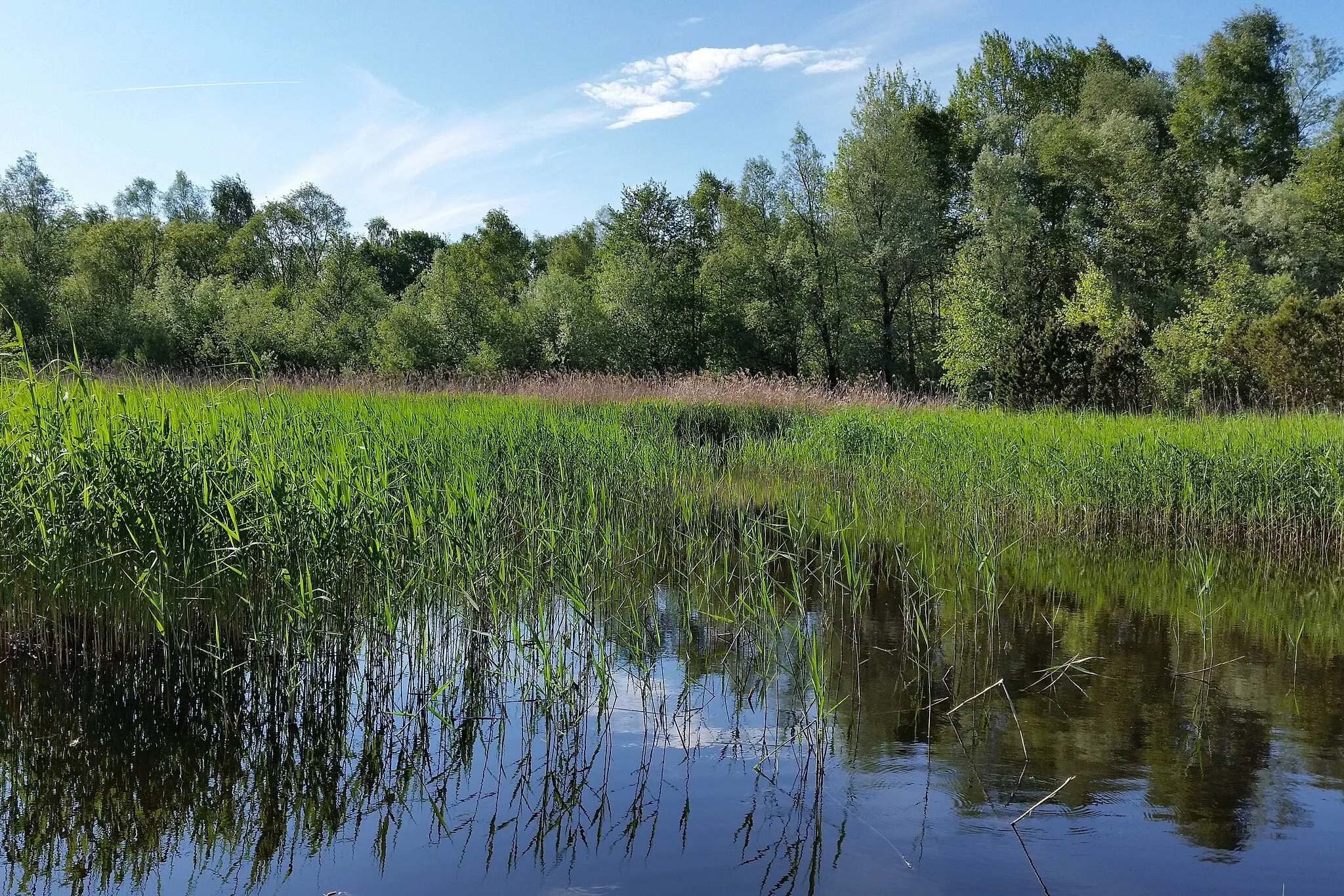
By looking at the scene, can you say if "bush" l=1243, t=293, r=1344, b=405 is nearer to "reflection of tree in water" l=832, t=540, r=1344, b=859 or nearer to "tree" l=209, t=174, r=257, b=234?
"reflection of tree in water" l=832, t=540, r=1344, b=859

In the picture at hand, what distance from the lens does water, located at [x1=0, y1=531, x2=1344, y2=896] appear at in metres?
2.75

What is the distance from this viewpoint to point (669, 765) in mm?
3459

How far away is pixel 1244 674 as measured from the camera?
15.2 ft

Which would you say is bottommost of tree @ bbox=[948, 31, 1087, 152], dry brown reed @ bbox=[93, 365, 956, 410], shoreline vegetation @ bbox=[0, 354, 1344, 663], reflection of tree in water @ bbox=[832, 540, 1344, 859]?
reflection of tree in water @ bbox=[832, 540, 1344, 859]

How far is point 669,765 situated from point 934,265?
34616 millimetres

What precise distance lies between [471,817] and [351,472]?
2240 mm

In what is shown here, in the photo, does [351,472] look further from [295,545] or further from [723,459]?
[723,459]

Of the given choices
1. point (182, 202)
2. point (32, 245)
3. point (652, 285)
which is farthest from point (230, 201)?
point (652, 285)

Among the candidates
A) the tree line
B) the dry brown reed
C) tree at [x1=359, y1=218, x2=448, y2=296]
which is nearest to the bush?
the tree line

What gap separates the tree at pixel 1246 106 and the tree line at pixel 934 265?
0.30ft

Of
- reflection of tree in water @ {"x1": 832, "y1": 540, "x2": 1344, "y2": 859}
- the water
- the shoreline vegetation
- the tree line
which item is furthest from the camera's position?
the tree line

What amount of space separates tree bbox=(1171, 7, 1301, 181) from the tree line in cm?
9

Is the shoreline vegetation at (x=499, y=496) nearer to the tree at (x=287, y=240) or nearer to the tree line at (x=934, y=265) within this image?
the tree line at (x=934, y=265)

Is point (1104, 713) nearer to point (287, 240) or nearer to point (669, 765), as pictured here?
point (669, 765)
